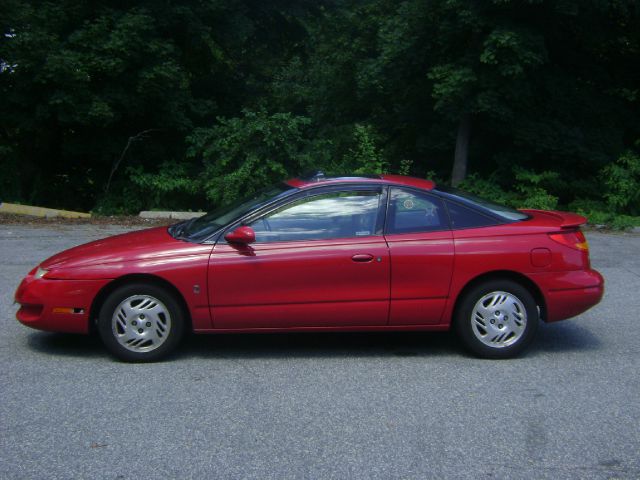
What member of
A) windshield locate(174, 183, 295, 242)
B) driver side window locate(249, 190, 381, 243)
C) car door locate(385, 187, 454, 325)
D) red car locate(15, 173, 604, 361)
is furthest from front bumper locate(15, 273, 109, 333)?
car door locate(385, 187, 454, 325)

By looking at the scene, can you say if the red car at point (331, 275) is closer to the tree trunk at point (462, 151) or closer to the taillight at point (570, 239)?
the taillight at point (570, 239)

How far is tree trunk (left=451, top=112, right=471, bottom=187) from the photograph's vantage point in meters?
17.9

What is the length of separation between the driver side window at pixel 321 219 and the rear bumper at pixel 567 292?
1428 millimetres

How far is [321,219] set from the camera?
6.02 metres

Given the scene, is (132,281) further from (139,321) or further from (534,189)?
(534,189)

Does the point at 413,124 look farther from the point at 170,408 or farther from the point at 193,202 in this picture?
the point at 170,408

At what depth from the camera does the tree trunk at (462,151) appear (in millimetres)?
17922

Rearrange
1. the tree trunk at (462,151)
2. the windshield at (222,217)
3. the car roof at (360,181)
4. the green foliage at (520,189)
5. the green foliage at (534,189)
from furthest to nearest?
the tree trunk at (462,151), the green foliage at (520,189), the green foliage at (534,189), the car roof at (360,181), the windshield at (222,217)

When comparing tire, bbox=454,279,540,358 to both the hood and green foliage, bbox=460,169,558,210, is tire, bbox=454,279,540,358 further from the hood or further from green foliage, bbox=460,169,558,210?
green foliage, bbox=460,169,558,210

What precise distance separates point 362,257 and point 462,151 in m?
12.8

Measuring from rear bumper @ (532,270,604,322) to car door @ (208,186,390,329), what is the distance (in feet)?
4.26

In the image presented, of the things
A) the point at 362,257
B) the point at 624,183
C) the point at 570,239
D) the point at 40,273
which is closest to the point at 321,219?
the point at 362,257

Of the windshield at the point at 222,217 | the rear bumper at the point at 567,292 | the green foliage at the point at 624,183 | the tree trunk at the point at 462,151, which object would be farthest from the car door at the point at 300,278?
the tree trunk at the point at 462,151

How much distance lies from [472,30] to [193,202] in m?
7.18
